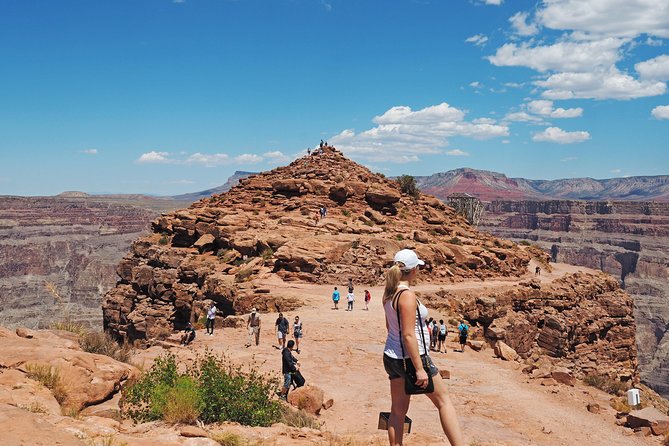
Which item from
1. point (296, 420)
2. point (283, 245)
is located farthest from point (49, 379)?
point (283, 245)

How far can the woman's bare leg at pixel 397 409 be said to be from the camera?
479 cm

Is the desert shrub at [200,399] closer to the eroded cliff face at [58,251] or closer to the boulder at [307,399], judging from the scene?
the boulder at [307,399]

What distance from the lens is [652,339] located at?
109 metres

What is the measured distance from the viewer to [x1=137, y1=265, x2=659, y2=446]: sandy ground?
9109 mm

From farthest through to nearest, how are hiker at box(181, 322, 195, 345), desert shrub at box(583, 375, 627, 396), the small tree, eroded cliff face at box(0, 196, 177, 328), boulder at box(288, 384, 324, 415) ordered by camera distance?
eroded cliff face at box(0, 196, 177, 328)
the small tree
hiker at box(181, 322, 195, 345)
desert shrub at box(583, 375, 627, 396)
boulder at box(288, 384, 324, 415)

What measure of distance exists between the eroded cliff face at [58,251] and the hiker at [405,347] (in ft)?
330

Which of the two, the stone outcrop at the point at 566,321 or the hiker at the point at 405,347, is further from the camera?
the stone outcrop at the point at 566,321

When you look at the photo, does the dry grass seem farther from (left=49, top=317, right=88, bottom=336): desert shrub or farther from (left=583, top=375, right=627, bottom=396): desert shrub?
(left=583, top=375, right=627, bottom=396): desert shrub

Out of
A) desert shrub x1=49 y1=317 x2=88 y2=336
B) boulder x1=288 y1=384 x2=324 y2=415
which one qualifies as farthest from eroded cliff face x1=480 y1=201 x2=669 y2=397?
desert shrub x1=49 y1=317 x2=88 y2=336

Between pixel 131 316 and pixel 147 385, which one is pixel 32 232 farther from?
pixel 147 385

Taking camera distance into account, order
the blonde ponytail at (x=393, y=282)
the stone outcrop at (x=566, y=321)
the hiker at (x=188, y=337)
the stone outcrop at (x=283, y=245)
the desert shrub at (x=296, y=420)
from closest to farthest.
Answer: the blonde ponytail at (x=393, y=282)
the desert shrub at (x=296, y=420)
the hiker at (x=188, y=337)
the stone outcrop at (x=566, y=321)
the stone outcrop at (x=283, y=245)

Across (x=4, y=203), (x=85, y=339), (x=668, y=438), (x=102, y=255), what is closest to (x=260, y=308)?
(x=85, y=339)

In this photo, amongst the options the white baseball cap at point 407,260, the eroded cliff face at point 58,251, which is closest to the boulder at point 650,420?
the white baseball cap at point 407,260

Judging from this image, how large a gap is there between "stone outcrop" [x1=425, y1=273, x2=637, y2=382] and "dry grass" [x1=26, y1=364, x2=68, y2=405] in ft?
54.6
